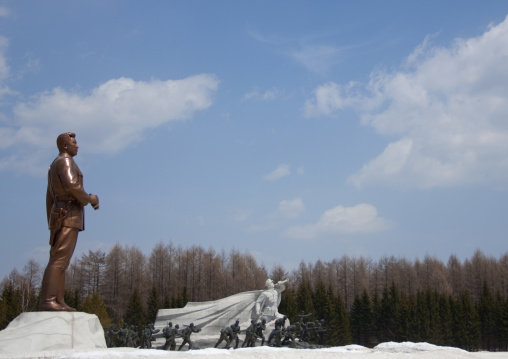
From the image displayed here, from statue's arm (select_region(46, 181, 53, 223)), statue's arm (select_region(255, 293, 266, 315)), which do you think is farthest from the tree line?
statue's arm (select_region(46, 181, 53, 223))

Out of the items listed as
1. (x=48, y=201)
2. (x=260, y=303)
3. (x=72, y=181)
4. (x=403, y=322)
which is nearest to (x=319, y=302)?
(x=403, y=322)

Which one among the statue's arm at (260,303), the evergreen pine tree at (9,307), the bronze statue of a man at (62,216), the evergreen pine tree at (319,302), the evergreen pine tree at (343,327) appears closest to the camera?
the bronze statue of a man at (62,216)

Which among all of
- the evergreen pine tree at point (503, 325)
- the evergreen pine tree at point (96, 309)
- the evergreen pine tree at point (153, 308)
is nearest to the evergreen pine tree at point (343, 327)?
the evergreen pine tree at point (503, 325)

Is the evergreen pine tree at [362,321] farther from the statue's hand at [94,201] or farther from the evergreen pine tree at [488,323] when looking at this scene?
the statue's hand at [94,201]

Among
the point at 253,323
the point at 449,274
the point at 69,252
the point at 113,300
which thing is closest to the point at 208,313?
the point at 253,323

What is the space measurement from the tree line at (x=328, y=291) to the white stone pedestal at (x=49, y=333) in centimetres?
2214

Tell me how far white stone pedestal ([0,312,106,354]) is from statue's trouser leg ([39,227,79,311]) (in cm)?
29

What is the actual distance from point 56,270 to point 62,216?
85 cm

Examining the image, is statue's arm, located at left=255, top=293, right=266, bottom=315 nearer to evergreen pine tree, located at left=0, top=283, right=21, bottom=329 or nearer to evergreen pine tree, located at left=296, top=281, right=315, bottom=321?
evergreen pine tree, located at left=296, top=281, right=315, bottom=321

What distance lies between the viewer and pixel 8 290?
3030 cm

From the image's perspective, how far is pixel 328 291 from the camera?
1437 inches

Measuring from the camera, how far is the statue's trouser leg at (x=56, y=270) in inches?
324

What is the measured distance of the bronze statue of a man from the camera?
8.30m

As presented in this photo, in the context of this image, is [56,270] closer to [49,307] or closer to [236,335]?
[49,307]
